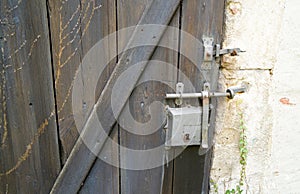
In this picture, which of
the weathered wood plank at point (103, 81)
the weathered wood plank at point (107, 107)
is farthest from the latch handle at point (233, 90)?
the weathered wood plank at point (103, 81)

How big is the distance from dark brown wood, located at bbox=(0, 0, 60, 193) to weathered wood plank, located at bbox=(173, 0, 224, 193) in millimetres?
491

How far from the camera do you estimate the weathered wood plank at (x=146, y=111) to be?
3.56 ft

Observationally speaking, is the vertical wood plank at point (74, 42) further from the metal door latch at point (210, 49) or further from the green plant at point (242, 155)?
the green plant at point (242, 155)

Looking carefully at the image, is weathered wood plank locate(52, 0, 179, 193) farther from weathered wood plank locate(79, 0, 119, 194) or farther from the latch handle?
the latch handle

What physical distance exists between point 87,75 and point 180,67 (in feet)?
1.14

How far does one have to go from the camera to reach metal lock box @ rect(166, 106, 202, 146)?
1145mm

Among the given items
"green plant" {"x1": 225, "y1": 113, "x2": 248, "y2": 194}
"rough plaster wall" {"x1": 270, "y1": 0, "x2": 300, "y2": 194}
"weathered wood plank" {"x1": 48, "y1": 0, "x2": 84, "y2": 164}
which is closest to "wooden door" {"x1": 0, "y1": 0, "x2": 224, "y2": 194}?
"weathered wood plank" {"x1": 48, "y1": 0, "x2": 84, "y2": 164}

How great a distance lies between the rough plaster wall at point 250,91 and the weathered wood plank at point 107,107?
0.25 metres

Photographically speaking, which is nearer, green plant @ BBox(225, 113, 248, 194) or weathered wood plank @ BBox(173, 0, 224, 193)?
weathered wood plank @ BBox(173, 0, 224, 193)

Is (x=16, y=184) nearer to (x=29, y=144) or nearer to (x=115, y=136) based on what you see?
(x=29, y=144)

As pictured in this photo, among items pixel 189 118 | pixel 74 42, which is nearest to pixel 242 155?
pixel 189 118

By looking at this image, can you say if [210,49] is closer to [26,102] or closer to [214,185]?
[214,185]

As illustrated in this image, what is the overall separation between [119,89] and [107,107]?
0.28 feet

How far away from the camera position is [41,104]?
1.13 m
